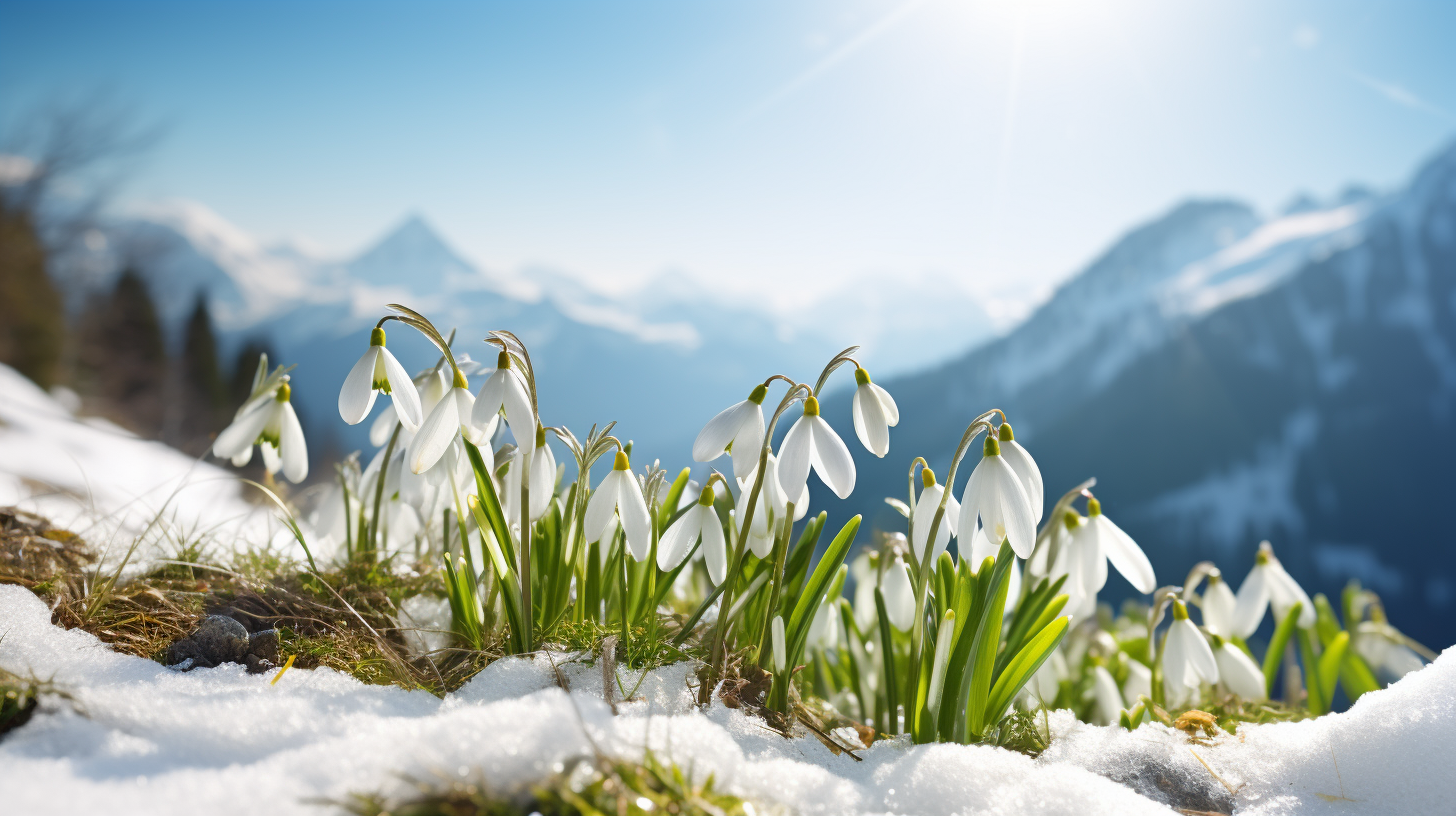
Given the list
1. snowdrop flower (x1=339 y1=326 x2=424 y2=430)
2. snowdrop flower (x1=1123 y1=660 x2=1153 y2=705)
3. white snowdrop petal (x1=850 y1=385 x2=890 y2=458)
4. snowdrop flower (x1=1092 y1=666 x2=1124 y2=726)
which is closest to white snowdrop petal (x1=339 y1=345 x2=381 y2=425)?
snowdrop flower (x1=339 y1=326 x2=424 y2=430)

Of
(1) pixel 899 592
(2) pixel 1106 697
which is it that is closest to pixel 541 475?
(1) pixel 899 592

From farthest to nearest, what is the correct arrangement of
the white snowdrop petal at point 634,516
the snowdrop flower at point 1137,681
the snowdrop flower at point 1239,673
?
the snowdrop flower at point 1137,681
the snowdrop flower at point 1239,673
the white snowdrop petal at point 634,516

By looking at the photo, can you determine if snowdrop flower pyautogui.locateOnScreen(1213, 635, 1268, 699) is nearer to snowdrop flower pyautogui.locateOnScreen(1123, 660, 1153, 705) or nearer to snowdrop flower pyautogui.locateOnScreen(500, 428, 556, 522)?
snowdrop flower pyautogui.locateOnScreen(1123, 660, 1153, 705)

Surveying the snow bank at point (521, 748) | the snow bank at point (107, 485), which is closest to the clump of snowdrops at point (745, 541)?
the snow bank at point (521, 748)

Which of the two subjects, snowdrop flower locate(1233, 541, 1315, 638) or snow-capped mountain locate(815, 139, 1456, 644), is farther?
snow-capped mountain locate(815, 139, 1456, 644)

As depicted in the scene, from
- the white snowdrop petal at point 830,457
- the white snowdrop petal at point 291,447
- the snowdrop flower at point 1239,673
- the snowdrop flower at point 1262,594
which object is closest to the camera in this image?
the white snowdrop petal at point 830,457

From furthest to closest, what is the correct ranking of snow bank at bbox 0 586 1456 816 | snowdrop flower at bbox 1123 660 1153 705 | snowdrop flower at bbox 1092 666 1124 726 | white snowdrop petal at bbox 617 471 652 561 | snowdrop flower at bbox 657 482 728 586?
1. snowdrop flower at bbox 1123 660 1153 705
2. snowdrop flower at bbox 1092 666 1124 726
3. snowdrop flower at bbox 657 482 728 586
4. white snowdrop petal at bbox 617 471 652 561
5. snow bank at bbox 0 586 1456 816

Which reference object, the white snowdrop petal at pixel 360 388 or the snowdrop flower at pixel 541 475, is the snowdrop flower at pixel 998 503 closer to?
the snowdrop flower at pixel 541 475

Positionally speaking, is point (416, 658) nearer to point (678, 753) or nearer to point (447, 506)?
point (447, 506)
